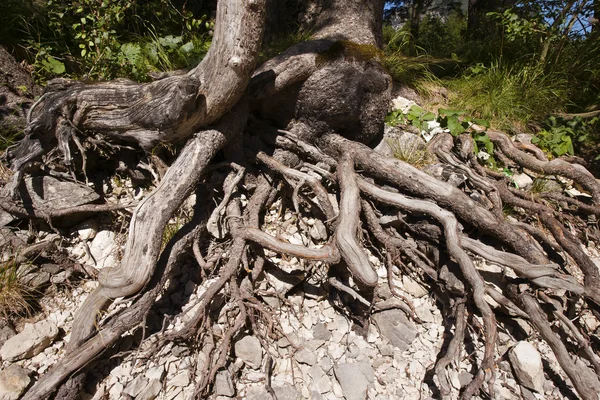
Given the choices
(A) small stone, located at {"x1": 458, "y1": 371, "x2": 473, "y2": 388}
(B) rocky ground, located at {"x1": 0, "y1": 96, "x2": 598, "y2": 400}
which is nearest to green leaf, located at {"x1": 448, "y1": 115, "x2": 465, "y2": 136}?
(B) rocky ground, located at {"x1": 0, "y1": 96, "x2": 598, "y2": 400}

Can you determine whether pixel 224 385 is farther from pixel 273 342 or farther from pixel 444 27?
pixel 444 27

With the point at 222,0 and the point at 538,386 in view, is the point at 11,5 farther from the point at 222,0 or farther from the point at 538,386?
the point at 538,386

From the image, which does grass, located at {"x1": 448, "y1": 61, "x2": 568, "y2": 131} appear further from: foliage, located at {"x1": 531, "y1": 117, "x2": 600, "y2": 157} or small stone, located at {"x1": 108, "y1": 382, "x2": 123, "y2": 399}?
small stone, located at {"x1": 108, "y1": 382, "x2": 123, "y2": 399}

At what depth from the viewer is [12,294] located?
89.0 inches

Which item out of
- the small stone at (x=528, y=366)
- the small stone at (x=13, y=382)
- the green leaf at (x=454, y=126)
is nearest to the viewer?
the small stone at (x=13, y=382)

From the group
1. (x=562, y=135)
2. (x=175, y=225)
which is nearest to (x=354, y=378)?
(x=175, y=225)

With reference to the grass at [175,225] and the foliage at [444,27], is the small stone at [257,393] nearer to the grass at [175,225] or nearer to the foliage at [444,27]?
the grass at [175,225]

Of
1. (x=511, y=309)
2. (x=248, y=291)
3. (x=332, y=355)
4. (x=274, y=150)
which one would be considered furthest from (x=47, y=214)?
(x=511, y=309)

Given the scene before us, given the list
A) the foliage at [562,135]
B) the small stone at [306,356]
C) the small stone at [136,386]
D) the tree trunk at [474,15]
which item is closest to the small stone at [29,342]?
the small stone at [136,386]

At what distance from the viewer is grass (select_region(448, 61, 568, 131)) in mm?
3977

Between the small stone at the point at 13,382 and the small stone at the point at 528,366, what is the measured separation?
3164 mm

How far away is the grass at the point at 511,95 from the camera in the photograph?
398 centimetres

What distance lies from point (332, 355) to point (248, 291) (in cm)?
75

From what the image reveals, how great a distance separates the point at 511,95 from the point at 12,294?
533 centimetres
